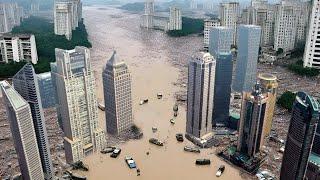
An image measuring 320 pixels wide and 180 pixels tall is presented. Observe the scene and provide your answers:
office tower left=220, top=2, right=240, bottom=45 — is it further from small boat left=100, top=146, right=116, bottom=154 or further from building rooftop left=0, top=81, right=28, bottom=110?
building rooftop left=0, top=81, right=28, bottom=110

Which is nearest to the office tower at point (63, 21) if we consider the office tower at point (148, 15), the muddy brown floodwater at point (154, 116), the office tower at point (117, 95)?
the muddy brown floodwater at point (154, 116)

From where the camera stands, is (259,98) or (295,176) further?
(259,98)

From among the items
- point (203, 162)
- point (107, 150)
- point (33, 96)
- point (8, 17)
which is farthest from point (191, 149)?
point (8, 17)

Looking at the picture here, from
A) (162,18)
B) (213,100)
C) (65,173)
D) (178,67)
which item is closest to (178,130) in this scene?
(213,100)

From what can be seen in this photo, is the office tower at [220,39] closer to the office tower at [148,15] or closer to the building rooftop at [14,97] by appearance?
the building rooftop at [14,97]

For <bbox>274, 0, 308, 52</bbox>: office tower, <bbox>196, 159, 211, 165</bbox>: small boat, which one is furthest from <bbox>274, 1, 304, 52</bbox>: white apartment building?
<bbox>196, 159, 211, 165</bbox>: small boat

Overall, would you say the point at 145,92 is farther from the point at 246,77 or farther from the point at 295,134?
the point at 295,134
